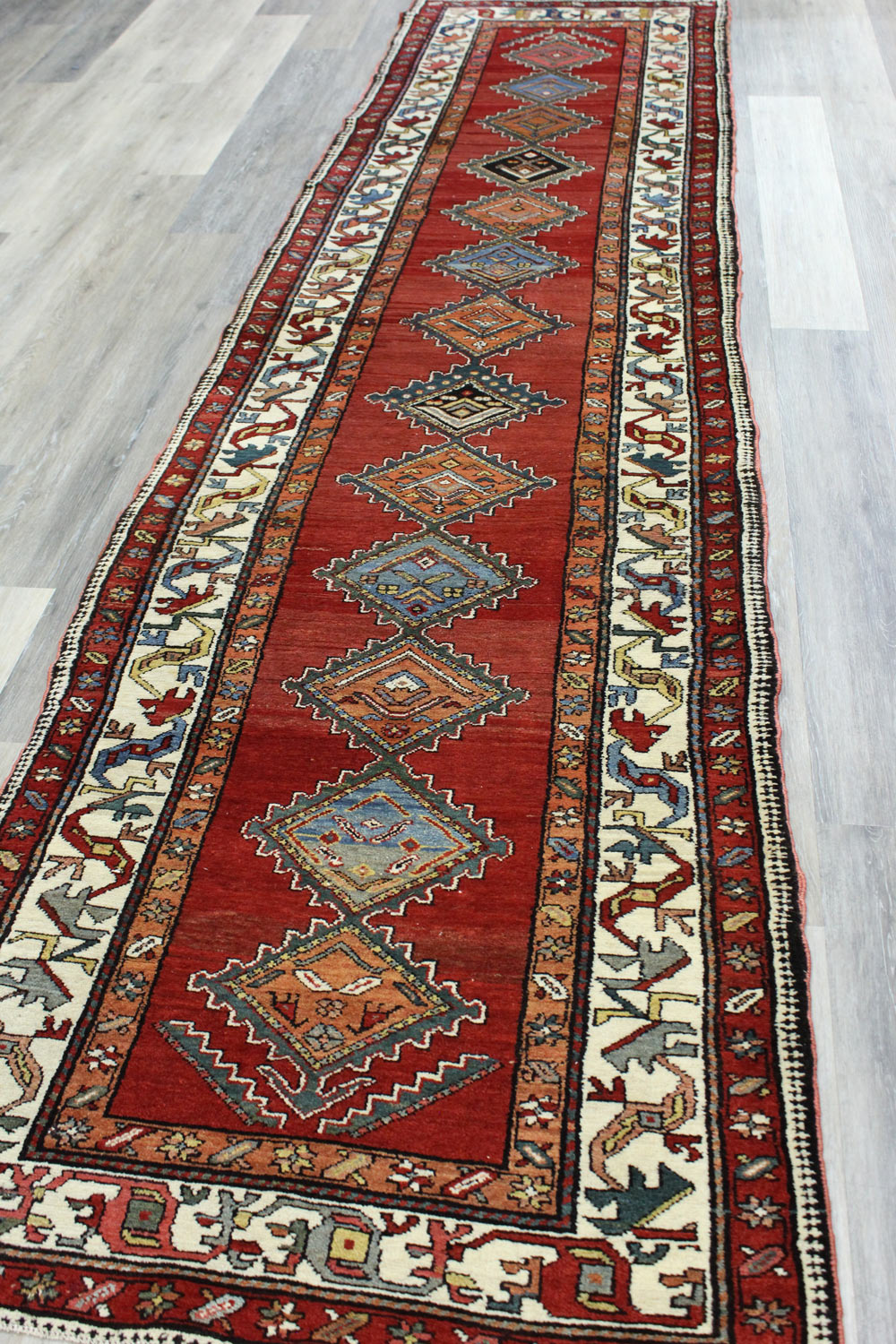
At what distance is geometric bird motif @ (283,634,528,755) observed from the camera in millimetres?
2270

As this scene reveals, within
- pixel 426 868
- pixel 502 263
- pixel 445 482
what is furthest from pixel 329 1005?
pixel 502 263

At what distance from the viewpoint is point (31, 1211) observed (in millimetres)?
1669

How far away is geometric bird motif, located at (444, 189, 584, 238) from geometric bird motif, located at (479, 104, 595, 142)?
42cm

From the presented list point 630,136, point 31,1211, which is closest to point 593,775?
point 31,1211

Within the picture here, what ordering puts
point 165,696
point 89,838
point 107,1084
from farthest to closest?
point 165,696
point 89,838
point 107,1084

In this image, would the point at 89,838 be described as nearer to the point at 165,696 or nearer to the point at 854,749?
the point at 165,696

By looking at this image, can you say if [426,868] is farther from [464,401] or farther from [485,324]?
[485,324]

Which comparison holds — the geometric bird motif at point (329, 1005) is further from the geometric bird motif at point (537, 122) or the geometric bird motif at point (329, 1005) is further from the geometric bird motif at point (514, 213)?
the geometric bird motif at point (537, 122)

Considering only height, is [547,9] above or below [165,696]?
above

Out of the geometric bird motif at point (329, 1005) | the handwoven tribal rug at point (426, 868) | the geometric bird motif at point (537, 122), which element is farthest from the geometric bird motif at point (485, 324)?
the geometric bird motif at point (329, 1005)

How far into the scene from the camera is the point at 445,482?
281 cm

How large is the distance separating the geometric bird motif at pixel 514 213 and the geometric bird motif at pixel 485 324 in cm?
40

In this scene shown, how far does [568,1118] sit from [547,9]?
172 inches

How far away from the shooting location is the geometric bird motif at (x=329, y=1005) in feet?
5.90
